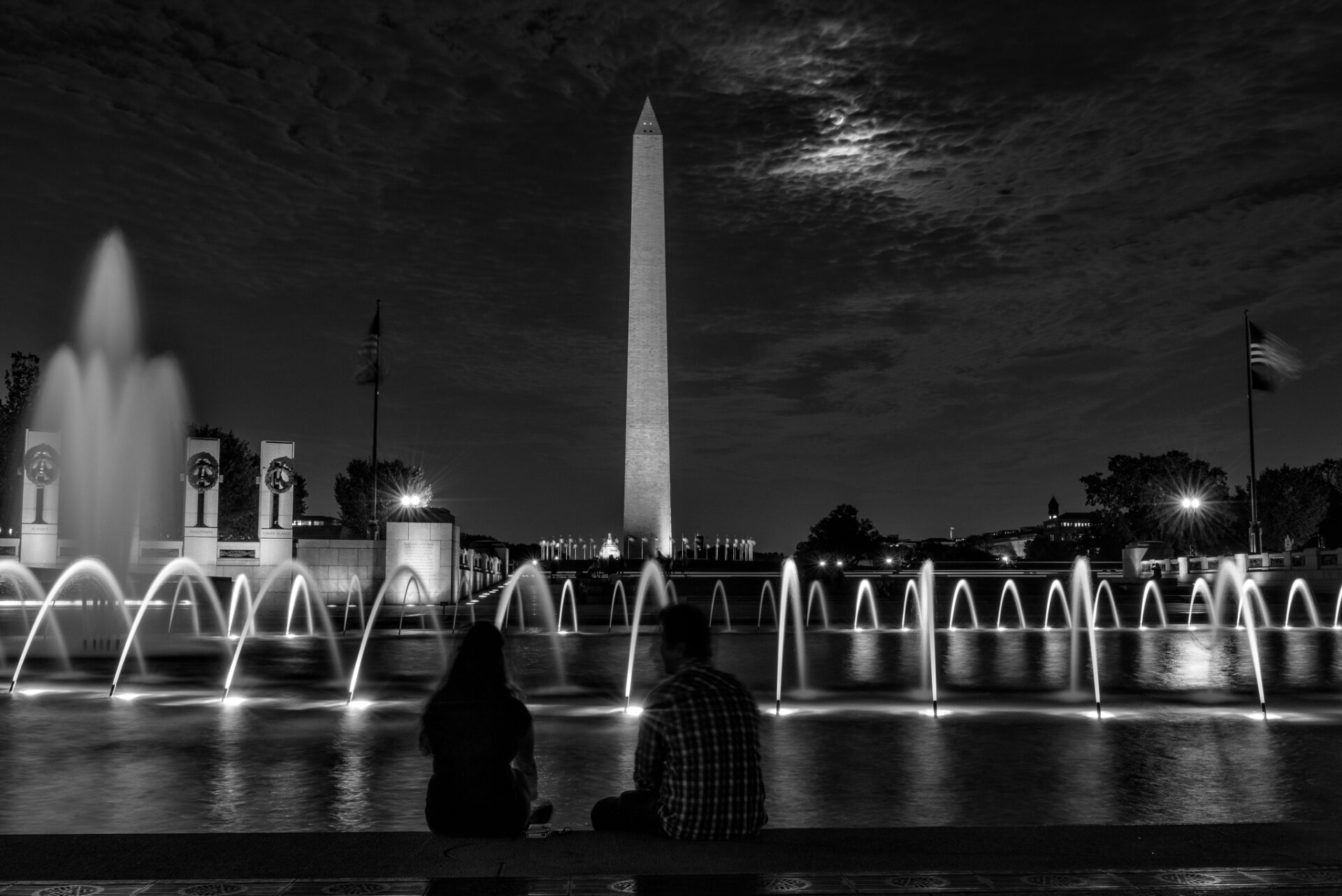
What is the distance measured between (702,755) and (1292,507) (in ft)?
324

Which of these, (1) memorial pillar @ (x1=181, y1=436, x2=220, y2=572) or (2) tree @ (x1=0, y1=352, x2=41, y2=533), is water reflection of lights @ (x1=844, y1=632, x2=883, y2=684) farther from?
(2) tree @ (x1=0, y1=352, x2=41, y2=533)

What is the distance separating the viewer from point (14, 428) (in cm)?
6419

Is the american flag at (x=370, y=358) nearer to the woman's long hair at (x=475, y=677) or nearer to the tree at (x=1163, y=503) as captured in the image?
the woman's long hair at (x=475, y=677)

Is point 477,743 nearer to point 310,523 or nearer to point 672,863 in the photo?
point 672,863

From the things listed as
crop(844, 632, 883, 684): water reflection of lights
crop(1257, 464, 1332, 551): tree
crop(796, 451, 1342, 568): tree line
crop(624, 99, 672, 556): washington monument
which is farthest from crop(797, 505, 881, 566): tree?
crop(844, 632, 883, 684): water reflection of lights

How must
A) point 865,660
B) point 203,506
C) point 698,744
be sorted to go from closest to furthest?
point 698,744
point 865,660
point 203,506

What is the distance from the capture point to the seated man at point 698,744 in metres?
5.27

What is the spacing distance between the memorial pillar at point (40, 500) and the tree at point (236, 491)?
42.6 meters

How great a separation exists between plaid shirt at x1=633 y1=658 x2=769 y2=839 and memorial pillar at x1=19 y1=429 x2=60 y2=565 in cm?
4276

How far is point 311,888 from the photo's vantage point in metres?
5.11

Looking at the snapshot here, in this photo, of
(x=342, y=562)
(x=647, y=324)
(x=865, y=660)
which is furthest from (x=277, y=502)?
(x=865, y=660)

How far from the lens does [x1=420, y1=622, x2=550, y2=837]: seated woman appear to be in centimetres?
550

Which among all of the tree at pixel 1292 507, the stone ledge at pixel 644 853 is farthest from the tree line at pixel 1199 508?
the stone ledge at pixel 644 853

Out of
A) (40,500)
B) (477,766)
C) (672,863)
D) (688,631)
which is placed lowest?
(672,863)
